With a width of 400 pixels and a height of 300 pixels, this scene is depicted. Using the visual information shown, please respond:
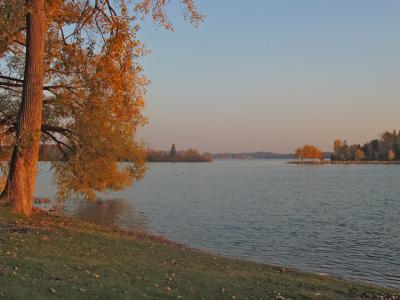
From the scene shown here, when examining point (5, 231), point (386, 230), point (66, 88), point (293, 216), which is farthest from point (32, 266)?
point (293, 216)

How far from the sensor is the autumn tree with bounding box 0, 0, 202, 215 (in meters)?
17.6

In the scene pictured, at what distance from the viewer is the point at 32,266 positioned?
9.64 metres

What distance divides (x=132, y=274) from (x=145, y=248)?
4.84 metres

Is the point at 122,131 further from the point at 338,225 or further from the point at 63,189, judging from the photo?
the point at 338,225

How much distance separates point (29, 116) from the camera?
17.6m

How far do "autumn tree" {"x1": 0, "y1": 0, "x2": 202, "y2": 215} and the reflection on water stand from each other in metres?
4.56

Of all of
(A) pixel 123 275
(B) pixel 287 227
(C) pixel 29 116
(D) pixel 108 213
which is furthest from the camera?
(D) pixel 108 213

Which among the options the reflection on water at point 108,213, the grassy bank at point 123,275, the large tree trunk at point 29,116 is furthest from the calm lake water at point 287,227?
the large tree trunk at point 29,116

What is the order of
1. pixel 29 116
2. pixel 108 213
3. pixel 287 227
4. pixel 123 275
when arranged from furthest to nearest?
1. pixel 108 213
2. pixel 287 227
3. pixel 29 116
4. pixel 123 275

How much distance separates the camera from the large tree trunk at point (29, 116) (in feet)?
57.1

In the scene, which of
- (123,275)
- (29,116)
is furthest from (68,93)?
(123,275)

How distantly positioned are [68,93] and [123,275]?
14.6 metres

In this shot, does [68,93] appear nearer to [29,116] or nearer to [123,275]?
[29,116]

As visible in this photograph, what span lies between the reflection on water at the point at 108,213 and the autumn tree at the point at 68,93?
15.0ft
